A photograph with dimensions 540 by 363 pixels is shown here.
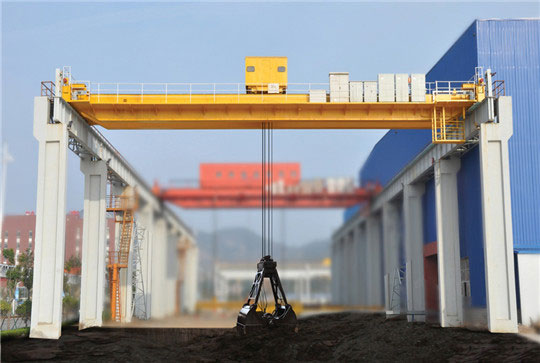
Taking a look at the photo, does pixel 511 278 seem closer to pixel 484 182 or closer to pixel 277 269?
pixel 484 182

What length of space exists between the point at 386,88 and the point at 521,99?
7775 millimetres

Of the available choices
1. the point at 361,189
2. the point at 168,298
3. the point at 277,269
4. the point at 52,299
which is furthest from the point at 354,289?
the point at 52,299

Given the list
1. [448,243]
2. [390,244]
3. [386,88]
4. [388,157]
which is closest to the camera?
[386,88]

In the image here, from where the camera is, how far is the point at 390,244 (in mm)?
37250

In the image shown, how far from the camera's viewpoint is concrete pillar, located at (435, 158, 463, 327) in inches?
1043

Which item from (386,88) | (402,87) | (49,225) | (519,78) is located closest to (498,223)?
(402,87)

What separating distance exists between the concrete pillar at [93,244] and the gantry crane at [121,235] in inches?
225

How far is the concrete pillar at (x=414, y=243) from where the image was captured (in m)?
32.7

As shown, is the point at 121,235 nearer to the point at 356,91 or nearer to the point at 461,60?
the point at 356,91

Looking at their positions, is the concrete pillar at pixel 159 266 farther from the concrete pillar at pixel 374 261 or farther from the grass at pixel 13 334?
the concrete pillar at pixel 374 261

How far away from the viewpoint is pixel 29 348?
20.0 meters

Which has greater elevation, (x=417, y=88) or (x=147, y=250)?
(x=417, y=88)

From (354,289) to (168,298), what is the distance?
15.0m

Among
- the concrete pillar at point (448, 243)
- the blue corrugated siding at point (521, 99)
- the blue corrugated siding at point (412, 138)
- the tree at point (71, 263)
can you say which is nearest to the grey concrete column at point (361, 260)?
the blue corrugated siding at point (412, 138)
